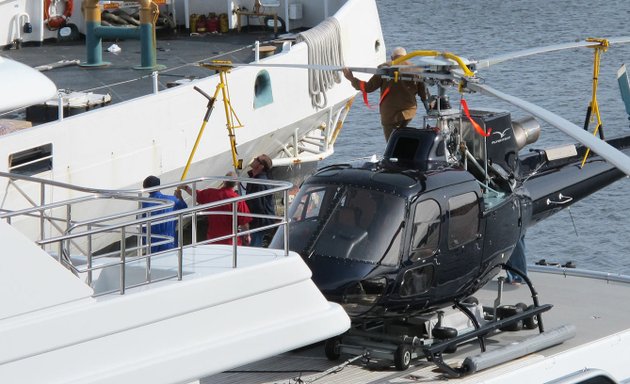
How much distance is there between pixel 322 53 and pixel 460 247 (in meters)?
10.5

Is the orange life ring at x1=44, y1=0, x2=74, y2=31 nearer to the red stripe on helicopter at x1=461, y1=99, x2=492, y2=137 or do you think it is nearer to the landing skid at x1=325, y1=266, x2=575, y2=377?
the red stripe on helicopter at x1=461, y1=99, x2=492, y2=137

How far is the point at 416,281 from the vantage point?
11656mm

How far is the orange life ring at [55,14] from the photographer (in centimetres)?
2373

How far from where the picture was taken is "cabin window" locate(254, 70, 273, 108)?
20766 mm

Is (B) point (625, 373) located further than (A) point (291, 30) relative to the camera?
No

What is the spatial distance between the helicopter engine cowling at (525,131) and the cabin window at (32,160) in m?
6.64

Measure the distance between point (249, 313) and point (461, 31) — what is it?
31330mm

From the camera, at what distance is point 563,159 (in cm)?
1465

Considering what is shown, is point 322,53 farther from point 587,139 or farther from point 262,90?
point 587,139

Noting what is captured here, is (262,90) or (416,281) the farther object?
(262,90)

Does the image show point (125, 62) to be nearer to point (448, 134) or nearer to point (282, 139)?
point (282, 139)

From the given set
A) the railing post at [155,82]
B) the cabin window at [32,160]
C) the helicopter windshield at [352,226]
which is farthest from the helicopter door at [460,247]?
the railing post at [155,82]

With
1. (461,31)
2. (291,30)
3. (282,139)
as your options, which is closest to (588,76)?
(461,31)

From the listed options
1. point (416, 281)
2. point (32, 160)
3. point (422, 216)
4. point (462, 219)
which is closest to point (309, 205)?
point (422, 216)
